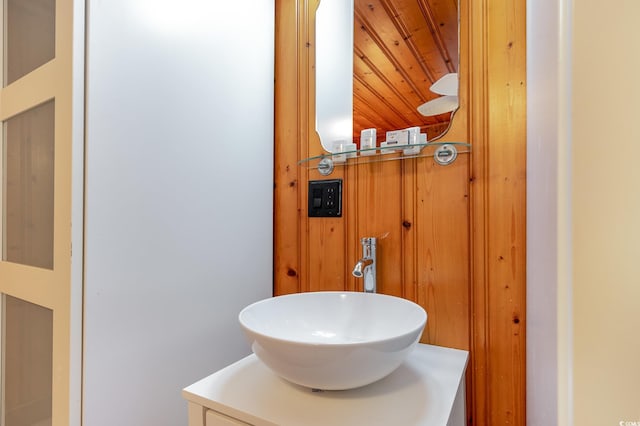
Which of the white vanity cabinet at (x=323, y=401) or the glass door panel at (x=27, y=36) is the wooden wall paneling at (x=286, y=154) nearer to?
the white vanity cabinet at (x=323, y=401)

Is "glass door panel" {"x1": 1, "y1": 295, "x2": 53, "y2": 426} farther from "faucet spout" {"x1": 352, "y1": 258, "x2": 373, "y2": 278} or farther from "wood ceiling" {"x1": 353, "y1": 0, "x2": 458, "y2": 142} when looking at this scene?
"wood ceiling" {"x1": 353, "y1": 0, "x2": 458, "y2": 142}

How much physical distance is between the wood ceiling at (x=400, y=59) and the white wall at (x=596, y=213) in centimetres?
55

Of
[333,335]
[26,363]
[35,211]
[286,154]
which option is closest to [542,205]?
[333,335]

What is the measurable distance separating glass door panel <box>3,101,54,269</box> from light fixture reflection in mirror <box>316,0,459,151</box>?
2.69ft

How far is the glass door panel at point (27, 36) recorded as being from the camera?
85 centimetres

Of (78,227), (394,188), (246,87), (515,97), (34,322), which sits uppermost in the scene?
(246,87)

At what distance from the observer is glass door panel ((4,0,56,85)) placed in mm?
845

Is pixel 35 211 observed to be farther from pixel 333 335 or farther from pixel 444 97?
pixel 444 97

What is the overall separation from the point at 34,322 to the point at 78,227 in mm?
384

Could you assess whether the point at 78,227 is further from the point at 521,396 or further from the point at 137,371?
the point at 521,396

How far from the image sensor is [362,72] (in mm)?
1146

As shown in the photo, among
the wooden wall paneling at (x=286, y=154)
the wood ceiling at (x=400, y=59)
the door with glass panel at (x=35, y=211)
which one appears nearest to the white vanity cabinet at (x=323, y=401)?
the door with glass panel at (x=35, y=211)

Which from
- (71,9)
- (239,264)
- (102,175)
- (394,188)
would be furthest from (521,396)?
(71,9)

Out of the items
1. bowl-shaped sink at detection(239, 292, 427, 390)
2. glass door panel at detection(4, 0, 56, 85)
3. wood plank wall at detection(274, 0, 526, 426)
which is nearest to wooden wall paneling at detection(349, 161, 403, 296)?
wood plank wall at detection(274, 0, 526, 426)
